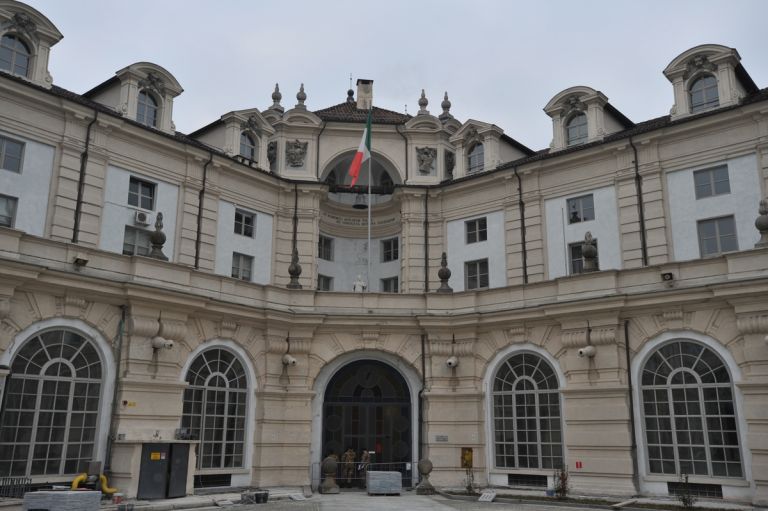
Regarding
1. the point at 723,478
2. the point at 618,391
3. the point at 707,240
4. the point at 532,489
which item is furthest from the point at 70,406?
the point at 707,240

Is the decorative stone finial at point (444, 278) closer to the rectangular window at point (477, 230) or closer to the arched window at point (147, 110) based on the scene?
the rectangular window at point (477, 230)

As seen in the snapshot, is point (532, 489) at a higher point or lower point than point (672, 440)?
lower

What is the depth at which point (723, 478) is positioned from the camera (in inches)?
808

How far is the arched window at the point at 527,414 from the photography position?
24.0 metres

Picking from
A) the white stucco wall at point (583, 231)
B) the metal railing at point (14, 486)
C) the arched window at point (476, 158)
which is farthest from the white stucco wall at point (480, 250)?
the metal railing at point (14, 486)

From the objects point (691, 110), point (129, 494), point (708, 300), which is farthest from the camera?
point (691, 110)

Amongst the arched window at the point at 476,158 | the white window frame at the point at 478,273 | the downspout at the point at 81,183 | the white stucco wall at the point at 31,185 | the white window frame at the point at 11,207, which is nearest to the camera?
the white window frame at the point at 11,207

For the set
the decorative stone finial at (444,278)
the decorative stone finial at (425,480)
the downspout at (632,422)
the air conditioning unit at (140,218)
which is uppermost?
the air conditioning unit at (140,218)

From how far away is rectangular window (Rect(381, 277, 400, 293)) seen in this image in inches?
1243

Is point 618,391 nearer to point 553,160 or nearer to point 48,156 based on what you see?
point 553,160

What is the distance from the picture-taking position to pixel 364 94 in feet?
121

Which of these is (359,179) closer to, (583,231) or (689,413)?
(583,231)

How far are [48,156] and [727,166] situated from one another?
22.8m

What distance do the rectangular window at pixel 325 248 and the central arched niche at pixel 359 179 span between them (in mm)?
2031
